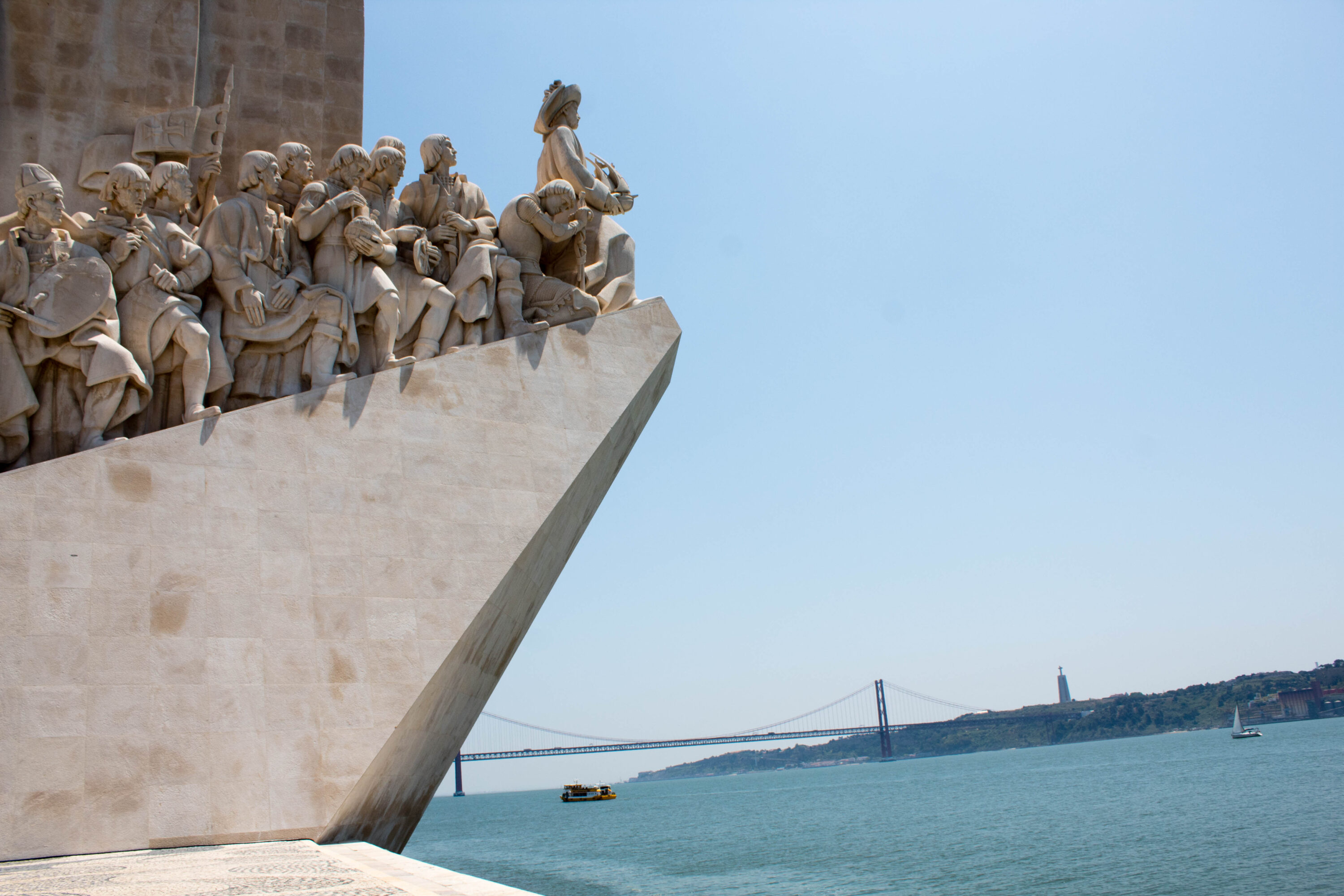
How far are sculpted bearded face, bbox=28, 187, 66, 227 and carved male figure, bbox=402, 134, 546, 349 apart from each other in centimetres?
240

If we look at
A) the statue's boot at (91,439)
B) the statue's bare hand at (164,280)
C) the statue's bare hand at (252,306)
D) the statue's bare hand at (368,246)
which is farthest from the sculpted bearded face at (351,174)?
the statue's boot at (91,439)

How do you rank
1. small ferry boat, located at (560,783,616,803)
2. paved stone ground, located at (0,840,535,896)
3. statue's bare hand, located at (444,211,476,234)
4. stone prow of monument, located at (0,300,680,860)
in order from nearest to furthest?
paved stone ground, located at (0,840,535,896) < stone prow of monument, located at (0,300,680,860) < statue's bare hand, located at (444,211,476,234) < small ferry boat, located at (560,783,616,803)

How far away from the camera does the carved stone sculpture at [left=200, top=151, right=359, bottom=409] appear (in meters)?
7.25

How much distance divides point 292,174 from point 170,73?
1388 mm

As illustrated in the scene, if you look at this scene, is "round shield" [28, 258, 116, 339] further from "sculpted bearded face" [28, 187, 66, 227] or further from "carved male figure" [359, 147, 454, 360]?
"carved male figure" [359, 147, 454, 360]

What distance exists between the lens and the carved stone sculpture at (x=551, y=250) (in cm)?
840

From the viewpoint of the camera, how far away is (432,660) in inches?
261

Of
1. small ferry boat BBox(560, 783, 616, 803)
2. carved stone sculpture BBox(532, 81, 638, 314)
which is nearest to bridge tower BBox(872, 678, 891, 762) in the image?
small ferry boat BBox(560, 783, 616, 803)

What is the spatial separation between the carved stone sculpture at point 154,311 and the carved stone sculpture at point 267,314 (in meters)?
0.27

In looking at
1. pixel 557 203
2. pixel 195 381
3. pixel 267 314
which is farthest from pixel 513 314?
pixel 195 381

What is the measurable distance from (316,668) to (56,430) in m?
2.24

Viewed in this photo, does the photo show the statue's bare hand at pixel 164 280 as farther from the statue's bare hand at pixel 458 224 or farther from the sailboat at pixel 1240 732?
the sailboat at pixel 1240 732

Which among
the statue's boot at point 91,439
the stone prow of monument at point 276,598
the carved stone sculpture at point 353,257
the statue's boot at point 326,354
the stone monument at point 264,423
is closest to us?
the stone prow of monument at point 276,598

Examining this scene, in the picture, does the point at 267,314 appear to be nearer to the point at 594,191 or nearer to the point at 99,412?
the point at 99,412
